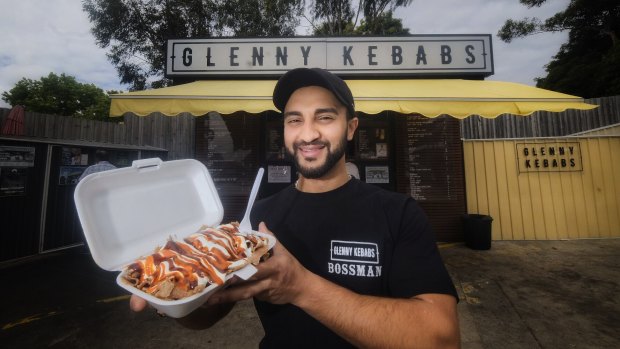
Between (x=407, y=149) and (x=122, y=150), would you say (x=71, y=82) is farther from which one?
(x=407, y=149)

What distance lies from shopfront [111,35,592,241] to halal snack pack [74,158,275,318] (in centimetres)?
234

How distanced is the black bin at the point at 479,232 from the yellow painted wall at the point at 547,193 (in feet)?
2.48

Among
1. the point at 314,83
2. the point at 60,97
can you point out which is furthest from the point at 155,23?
the point at 60,97

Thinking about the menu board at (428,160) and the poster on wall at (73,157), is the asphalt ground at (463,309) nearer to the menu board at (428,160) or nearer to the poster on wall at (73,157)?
the menu board at (428,160)

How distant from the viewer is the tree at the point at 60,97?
101 ft

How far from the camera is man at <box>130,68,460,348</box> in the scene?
970mm

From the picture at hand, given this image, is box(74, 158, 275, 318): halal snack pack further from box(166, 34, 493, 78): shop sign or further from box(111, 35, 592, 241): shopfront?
box(166, 34, 493, 78): shop sign

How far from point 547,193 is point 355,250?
24.1 ft

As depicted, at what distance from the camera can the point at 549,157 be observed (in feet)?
20.4

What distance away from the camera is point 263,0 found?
1533cm

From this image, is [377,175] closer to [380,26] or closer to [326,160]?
[326,160]

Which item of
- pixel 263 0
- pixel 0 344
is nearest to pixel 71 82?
pixel 263 0

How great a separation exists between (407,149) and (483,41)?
2538mm

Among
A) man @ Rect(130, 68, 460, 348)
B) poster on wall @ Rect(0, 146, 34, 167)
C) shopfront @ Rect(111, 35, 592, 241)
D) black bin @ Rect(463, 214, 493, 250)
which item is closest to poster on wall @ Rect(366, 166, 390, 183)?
shopfront @ Rect(111, 35, 592, 241)
